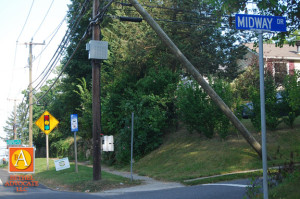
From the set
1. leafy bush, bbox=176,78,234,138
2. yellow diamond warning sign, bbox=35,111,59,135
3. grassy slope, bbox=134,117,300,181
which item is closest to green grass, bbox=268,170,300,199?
grassy slope, bbox=134,117,300,181

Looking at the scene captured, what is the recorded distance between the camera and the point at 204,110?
1914 cm

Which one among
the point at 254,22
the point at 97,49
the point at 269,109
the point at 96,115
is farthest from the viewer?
the point at 269,109

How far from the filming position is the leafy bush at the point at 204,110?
18.5 m

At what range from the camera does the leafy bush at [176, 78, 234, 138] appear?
18.5 m

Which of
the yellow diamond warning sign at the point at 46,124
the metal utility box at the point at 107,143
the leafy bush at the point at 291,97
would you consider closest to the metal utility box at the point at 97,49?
the metal utility box at the point at 107,143

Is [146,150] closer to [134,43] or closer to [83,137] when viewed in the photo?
[134,43]

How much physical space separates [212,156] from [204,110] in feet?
9.18

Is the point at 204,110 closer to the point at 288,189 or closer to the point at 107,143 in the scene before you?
the point at 107,143

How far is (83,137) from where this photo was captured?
35094 mm

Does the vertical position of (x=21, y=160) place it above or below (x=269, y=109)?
below

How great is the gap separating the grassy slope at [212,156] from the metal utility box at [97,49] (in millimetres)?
6171

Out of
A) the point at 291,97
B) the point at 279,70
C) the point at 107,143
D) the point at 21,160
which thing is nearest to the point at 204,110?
the point at 291,97

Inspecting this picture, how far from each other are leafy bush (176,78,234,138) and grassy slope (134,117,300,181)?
0.71 m

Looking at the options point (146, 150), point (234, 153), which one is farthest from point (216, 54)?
point (234, 153)
